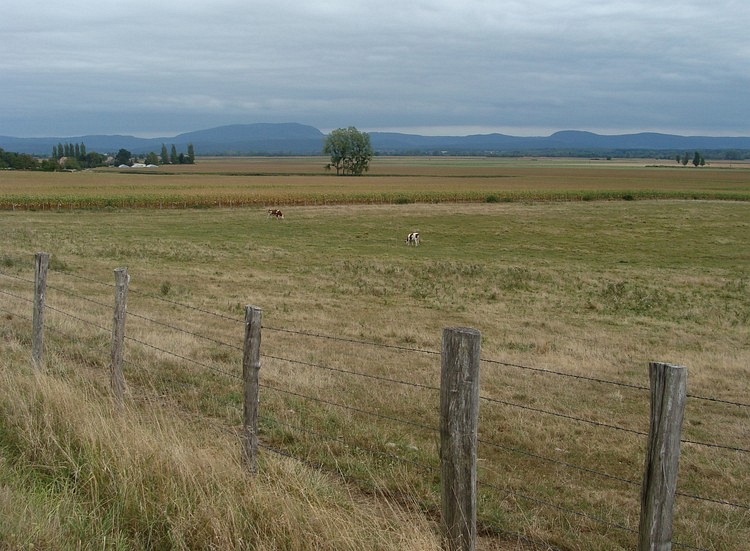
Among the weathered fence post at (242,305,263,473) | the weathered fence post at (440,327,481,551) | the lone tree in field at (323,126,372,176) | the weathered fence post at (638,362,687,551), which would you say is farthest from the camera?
the lone tree in field at (323,126,372,176)

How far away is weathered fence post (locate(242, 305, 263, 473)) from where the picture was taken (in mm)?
5617

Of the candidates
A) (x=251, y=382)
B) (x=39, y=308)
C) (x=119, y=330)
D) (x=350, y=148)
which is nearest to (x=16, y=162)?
(x=350, y=148)

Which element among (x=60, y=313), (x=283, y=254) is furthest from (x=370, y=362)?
(x=283, y=254)

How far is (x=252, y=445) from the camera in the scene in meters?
5.71

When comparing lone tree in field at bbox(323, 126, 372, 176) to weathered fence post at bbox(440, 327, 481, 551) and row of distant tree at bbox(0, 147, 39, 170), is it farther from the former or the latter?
weathered fence post at bbox(440, 327, 481, 551)

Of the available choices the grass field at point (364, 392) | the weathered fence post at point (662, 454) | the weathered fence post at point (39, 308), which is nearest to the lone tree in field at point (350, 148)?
the grass field at point (364, 392)

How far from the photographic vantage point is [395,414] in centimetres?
884

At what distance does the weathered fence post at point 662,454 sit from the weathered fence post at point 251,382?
293cm

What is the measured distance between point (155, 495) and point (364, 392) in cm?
494

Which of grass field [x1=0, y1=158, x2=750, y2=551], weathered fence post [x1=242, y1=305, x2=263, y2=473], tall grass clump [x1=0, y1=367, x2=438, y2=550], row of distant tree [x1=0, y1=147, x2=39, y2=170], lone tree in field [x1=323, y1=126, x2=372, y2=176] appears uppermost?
lone tree in field [x1=323, y1=126, x2=372, y2=176]

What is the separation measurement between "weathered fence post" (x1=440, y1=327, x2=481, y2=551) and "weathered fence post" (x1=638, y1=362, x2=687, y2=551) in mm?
956

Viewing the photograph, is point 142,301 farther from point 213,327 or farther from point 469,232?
point 469,232

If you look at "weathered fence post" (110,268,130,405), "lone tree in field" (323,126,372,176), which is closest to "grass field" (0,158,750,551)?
"weathered fence post" (110,268,130,405)

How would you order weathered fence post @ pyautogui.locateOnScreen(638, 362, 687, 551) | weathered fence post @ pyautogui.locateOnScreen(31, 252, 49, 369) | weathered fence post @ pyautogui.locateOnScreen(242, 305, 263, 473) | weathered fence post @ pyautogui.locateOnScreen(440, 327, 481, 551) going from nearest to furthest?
1. weathered fence post @ pyautogui.locateOnScreen(638, 362, 687, 551)
2. weathered fence post @ pyautogui.locateOnScreen(440, 327, 481, 551)
3. weathered fence post @ pyautogui.locateOnScreen(242, 305, 263, 473)
4. weathered fence post @ pyautogui.locateOnScreen(31, 252, 49, 369)
